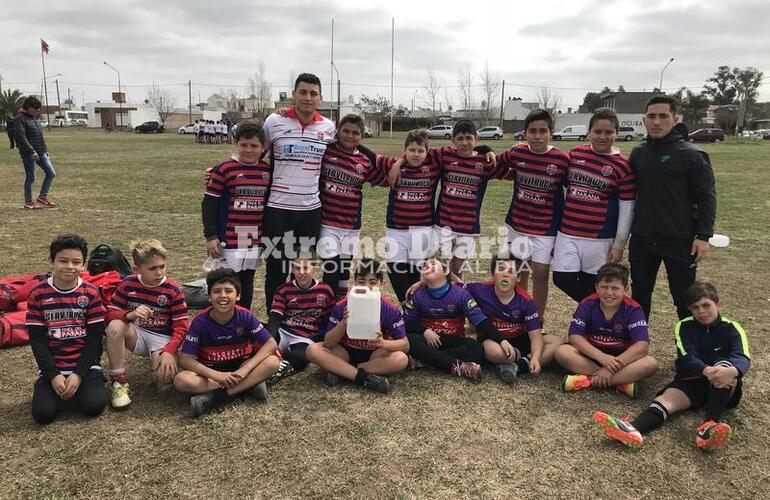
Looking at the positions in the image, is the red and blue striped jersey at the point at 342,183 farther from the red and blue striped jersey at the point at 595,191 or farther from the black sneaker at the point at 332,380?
the red and blue striped jersey at the point at 595,191

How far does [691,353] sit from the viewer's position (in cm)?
350

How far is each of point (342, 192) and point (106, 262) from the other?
2636 mm

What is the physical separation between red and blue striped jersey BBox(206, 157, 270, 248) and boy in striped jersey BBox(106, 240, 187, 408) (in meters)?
0.62

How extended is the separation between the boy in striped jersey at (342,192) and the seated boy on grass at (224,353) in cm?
112

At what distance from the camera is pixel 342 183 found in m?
4.69

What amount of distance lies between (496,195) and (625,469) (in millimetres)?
11269

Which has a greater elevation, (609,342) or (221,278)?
(221,278)

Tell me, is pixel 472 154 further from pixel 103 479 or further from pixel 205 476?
pixel 103 479

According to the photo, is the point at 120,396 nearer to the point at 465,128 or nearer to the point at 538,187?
the point at 465,128

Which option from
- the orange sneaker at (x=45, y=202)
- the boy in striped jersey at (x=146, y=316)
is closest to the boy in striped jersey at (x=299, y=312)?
the boy in striped jersey at (x=146, y=316)

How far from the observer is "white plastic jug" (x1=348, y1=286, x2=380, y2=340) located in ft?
11.8

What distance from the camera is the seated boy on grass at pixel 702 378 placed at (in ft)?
10.2

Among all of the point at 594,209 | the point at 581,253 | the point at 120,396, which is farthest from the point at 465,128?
the point at 120,396

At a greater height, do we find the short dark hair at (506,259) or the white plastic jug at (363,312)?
the short dark hair at (506,259)
